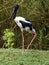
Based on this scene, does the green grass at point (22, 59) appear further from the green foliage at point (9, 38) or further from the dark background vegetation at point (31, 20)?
the dark background vegetation at point (31, 20)

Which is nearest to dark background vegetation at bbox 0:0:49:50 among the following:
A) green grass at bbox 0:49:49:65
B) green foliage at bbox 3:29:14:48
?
green foliage at bbox 3:29:14:48

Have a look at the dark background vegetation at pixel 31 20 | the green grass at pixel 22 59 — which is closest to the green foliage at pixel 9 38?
the dark background vegetation at pixel 31 20

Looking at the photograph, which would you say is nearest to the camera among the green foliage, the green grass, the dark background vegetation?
the green grass

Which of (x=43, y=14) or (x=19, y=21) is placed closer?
(x=19, y=21)

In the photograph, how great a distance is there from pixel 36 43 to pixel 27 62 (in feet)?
17.5

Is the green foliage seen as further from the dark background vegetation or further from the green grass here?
the green grass

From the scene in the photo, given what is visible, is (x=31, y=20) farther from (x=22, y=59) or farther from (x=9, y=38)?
(x=22, y=59)

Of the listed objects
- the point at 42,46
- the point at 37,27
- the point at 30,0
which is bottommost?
the point at 42,46

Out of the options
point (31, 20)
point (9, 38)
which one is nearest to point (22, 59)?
point (9, 38)

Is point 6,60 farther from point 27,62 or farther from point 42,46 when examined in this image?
point 42,46

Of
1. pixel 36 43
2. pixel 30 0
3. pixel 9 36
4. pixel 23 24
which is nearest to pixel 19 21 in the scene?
pixel 23 24

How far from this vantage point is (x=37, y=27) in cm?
1181

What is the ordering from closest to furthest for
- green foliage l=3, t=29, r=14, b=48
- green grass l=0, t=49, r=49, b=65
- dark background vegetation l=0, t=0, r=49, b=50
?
green grass l=0, t=49, r=49, b=65
green foliage l=3, t=29, r=14, b=48
dark background vegetation l=0, t=0, r=49, b=50

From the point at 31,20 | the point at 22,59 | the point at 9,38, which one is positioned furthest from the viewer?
the point at 31,20
